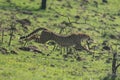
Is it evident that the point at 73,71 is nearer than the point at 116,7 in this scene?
Yes

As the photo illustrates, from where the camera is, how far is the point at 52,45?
2977 centimetres

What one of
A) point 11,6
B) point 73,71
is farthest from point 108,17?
point 73,71

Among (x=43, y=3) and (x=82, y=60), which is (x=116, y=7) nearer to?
(x=43, y=3)

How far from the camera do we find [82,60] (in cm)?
2684

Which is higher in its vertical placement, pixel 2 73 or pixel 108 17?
pixel 2 73

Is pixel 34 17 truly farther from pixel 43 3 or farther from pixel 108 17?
pixel 108 17

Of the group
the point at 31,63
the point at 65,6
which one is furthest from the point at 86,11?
the point at 31,63

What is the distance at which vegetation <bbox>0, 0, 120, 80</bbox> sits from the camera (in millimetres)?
22641

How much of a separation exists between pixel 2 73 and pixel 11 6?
2207 cm

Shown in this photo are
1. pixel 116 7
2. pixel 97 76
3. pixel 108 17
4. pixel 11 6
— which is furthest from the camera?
pixel 116 7

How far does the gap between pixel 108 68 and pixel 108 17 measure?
20003mm

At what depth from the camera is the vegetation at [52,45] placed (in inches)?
891

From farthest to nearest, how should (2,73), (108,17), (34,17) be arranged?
(108,17)
(34,17)
(2,73)

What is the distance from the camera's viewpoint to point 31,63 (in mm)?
23750
